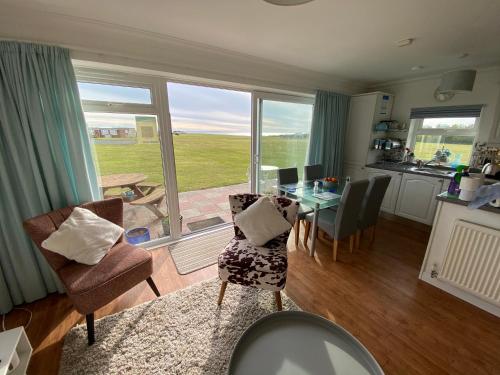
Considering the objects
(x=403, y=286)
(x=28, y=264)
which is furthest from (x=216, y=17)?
(x=403, y=286)

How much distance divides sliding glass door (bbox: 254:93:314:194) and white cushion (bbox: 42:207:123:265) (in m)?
2.13

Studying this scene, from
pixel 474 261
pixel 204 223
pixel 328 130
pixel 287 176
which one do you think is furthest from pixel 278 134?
pixel 474 261

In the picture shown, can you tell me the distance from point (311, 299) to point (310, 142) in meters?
2.50

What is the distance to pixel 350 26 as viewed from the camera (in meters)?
1.77

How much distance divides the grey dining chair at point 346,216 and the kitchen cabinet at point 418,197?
1608 millimetres

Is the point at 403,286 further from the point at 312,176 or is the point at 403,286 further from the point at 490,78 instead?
the point at 490,78

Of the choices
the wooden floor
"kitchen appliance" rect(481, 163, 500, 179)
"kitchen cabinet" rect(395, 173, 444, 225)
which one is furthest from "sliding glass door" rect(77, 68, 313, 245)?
"kitchen appliance" rect(481, 163, 500, 179)

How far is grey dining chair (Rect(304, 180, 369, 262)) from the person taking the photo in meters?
2.05

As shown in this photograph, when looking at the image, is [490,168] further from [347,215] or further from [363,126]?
[363,126]

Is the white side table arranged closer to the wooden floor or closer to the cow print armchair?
the wooden floor

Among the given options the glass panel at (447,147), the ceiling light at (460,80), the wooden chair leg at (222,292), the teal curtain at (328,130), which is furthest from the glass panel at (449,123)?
the wooden chair leg at (222,292)

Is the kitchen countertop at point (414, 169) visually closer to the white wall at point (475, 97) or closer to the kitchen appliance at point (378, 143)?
the kitchen appliance at point (378, 143)

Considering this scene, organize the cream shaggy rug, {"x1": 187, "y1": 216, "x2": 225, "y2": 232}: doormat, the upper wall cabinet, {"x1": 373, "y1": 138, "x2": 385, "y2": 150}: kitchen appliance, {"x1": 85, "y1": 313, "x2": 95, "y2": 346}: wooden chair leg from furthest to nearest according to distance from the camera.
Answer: {"x1": 373, "y1": 138, "x2": 385, "y2": 150}: kitchen appliance < the upper wall cabinet < {"x1": 187, "y1": 216, "x2": 225, "y2": 232}: doormat < {"x1": 85, "y1": 313, "x2": 95, "y2": 346}: wooden chair leg < the cream shaggy rug

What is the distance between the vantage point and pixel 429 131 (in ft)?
11.4
